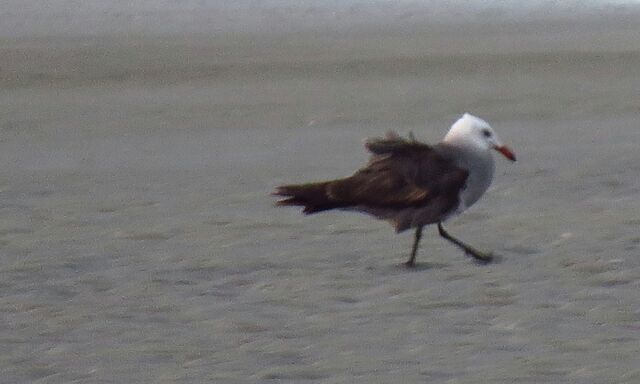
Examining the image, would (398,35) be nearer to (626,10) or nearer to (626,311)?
(626,10)

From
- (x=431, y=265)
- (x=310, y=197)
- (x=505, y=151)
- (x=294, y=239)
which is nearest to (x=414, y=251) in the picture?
(x=431, y=265)

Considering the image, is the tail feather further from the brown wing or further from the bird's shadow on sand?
the bird's shadow on sand

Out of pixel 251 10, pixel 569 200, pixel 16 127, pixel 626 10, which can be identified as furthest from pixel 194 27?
pixel 569 200

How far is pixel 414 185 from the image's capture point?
220 inches

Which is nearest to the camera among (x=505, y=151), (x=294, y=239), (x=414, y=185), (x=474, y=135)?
(x=414, y=185)

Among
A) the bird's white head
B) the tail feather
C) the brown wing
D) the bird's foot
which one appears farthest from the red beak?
the tail feather

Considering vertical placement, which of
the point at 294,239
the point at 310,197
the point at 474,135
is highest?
the point at 474,135

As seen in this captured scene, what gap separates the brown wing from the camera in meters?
5.55

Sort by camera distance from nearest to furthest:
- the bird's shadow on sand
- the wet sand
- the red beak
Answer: the wet sand → the bird's shadow on sand → the red beak

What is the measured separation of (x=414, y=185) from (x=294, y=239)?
0.76 m

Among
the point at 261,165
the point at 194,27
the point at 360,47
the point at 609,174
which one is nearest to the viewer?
the point at 609,174

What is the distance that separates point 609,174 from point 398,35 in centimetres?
867

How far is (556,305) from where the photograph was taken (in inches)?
193

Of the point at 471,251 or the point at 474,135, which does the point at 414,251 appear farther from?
the point at 474,135
